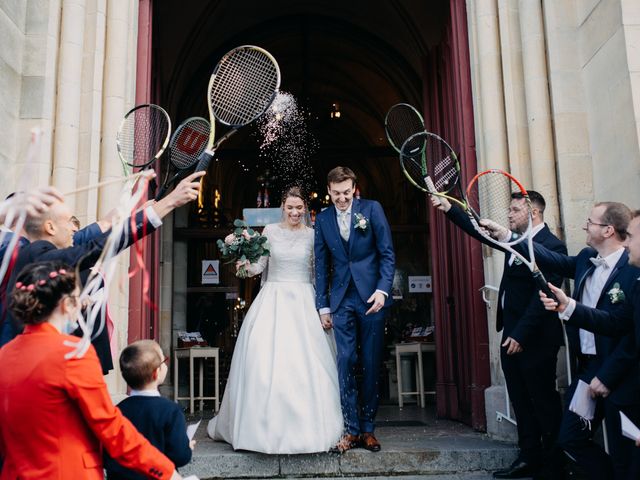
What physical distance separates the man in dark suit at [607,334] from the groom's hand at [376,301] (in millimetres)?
→ 1320

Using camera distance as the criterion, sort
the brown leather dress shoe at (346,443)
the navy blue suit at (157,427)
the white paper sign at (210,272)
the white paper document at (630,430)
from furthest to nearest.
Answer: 1. the white paper sign at (210,272)
2. the brown leather dress shoe at (346,443)
3. the white paper document at (630,430)
4. the navy blue suit at (157,427)

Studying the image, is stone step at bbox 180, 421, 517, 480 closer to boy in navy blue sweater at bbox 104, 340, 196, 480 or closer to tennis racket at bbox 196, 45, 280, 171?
boy in navy blue sweater at bbox 104, 340, 196, 480

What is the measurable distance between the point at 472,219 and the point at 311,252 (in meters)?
1.79

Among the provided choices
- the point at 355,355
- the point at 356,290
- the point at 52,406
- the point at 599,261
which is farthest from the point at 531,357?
the point at 52,406

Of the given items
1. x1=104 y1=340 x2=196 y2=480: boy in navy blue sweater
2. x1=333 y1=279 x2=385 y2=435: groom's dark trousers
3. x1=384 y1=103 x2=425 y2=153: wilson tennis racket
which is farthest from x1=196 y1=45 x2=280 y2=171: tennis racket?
x1=333 y1=279 x2=385 y2=435: groom's dark trousers

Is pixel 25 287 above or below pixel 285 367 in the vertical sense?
above

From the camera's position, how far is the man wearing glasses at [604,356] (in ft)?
11.0

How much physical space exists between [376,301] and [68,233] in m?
2.32

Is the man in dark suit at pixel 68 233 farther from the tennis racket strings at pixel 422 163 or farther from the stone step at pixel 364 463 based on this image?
the stone step at pixel 364 463

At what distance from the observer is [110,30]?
5.67 metres

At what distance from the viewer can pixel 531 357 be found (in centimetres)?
436

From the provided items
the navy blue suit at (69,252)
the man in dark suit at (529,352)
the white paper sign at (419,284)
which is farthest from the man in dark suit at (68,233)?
the white paper sign at (419,284)

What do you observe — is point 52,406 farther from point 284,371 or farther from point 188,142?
point 284,371

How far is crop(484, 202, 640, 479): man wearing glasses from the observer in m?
3.34
